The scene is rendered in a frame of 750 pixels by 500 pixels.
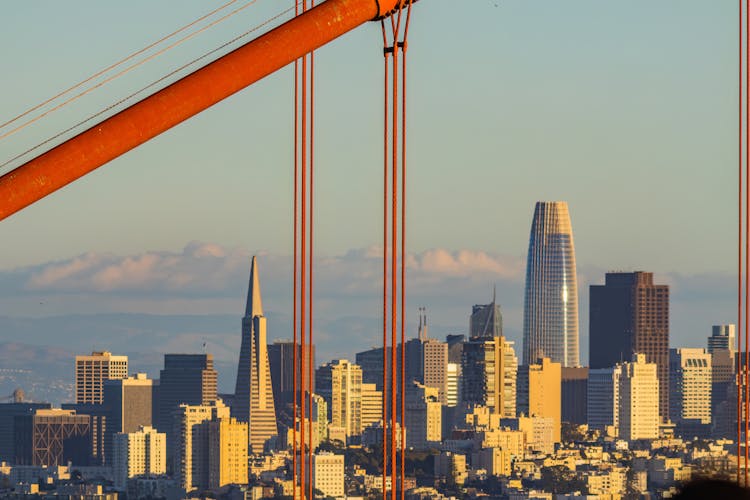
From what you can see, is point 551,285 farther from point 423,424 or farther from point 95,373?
point 423,424

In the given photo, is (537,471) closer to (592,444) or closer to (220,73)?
(592,444)

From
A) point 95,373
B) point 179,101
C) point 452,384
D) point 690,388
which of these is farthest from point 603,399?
point 179,101

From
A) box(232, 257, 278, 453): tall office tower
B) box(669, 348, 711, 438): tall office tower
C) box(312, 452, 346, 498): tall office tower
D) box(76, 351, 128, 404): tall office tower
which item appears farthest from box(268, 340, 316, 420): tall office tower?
box(312, 452, 346, 498): tall office tower

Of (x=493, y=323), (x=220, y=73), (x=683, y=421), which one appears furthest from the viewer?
(x=493, y=323)

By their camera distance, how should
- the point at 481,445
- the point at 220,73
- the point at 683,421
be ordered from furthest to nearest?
the point at 683,421 < the point at 481,445 < the point at 220,73

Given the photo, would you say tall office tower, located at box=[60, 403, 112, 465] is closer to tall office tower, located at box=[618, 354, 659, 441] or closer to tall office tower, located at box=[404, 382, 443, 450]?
tall office tower, located at box=[404, 382, 443, 450]

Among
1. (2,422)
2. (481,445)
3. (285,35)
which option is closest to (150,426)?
(2,422)
